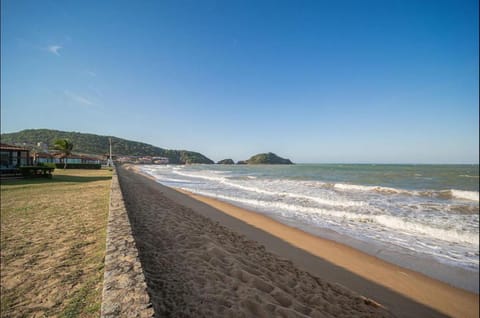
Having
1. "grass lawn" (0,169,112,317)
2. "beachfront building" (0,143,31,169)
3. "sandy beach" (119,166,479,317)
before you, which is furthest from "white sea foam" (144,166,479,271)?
"beachfront building" (0,143,31,169)

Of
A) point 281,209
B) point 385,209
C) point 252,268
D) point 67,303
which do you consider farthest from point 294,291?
point 385,209

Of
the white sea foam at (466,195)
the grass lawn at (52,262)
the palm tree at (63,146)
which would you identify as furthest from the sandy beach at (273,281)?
the palm tree at (63,146)

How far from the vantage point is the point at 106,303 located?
76.7 inches

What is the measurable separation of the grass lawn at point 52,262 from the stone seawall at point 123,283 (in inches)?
21.0

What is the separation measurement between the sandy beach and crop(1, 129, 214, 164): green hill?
98955 mm

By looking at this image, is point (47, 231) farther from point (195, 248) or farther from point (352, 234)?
point (352, 234)

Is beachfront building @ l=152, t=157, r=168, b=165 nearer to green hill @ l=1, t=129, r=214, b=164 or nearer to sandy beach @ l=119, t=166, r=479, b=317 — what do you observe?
green hill @ l=1, t=129, r=214, b=164

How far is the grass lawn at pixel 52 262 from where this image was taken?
2822 millimetres

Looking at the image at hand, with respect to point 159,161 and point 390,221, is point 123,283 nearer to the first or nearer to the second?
point 390,221

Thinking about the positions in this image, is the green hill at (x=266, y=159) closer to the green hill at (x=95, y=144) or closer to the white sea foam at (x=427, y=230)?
the green hill at (x=95, y=144)

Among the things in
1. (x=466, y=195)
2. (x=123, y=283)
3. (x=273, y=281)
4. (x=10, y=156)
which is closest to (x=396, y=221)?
(x=273, y=281)

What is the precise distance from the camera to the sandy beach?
2.91m

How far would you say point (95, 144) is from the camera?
105 meters

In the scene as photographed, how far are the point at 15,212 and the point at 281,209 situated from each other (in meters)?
10.8
